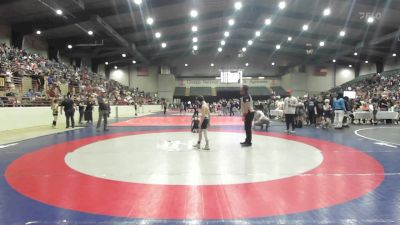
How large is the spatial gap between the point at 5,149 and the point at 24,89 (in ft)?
42.3

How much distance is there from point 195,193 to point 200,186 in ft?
1.18

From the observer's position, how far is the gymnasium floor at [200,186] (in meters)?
3.46

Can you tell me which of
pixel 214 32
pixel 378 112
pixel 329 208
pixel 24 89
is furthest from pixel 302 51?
pixel 329 208

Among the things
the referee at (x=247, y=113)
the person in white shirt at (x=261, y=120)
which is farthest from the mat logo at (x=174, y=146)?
the person in white shirt at (x=261, y=120)

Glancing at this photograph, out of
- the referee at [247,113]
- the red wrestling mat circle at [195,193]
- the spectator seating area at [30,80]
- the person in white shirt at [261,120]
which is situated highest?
the spectator seating area at [30,80]

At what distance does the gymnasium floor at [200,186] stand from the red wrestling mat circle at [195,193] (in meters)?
0.01

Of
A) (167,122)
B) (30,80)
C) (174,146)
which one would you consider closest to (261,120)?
(174,146)

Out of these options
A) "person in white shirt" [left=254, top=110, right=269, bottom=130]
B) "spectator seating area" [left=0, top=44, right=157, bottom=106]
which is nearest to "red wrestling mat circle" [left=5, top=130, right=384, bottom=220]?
"person in white shirt" [left=254, top=110, right=269, bottom=130]

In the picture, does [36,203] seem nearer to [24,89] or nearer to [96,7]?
[24,89]

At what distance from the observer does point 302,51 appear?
42.2 metres

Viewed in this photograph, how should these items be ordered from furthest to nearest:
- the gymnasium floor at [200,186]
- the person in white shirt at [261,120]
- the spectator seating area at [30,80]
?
1. the spectator seating area at [30,80]
2. the person in white shirt at [261,120]
3. the gymnasium floor at [200,186]

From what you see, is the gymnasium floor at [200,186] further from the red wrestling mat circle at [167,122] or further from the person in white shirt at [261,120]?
the red wrestling mat circle at [167,122]

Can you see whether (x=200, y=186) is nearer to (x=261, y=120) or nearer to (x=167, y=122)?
(x=261, y=120)

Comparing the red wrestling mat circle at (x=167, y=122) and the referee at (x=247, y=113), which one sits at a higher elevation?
the referee at (x=247, y=113)
